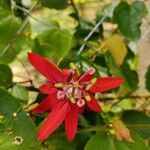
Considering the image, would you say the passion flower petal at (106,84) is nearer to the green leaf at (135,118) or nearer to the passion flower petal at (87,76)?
the passion flower petal at (87,76)

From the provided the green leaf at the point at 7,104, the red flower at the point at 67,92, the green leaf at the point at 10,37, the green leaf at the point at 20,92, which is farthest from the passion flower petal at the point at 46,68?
the green leaf at the point at 10,37

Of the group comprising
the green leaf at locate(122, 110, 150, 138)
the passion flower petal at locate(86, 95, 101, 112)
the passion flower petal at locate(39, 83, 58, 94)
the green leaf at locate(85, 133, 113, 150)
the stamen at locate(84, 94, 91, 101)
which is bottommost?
the green leaf at locate(122, 110, 150, 138)

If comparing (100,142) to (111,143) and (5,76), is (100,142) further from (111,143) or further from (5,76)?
(5,76)

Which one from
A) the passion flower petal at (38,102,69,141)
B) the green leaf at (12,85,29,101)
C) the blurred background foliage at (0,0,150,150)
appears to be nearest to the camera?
the passion flower petal at (38,102,69,141)

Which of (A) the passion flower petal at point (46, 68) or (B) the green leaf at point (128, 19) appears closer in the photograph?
(A) the passion flower petal at point (46, 68)

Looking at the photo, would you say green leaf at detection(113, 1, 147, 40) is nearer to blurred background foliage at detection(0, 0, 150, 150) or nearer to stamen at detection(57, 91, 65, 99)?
blurred background foliage at detection(0, 0, 150, 150)

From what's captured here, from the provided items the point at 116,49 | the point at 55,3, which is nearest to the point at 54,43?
the point at 55,3

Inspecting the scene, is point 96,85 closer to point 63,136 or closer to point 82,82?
point 82,82

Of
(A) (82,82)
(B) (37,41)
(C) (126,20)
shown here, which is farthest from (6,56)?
(A) (82,82)

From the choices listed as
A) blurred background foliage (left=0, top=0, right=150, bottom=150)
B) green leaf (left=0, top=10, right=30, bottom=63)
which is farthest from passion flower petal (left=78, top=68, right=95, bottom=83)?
green leaf (left=0, top=10, right=30, bottom=63)
